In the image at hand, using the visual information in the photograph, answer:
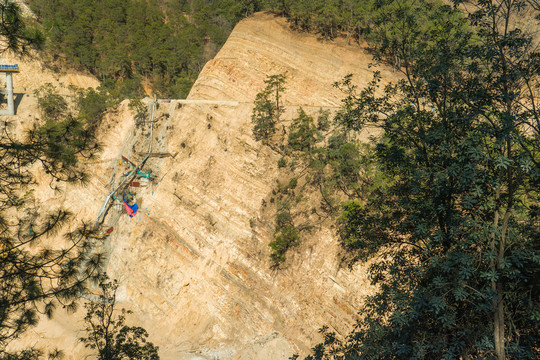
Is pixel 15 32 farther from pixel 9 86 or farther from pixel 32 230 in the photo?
pixel 9 86

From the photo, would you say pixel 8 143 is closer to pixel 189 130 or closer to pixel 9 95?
pixel 189 130

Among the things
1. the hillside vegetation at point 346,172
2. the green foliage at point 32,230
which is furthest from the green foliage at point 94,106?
the green foliage at point 32,230

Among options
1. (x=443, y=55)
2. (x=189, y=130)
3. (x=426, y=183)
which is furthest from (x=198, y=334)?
(x=443, y=55)

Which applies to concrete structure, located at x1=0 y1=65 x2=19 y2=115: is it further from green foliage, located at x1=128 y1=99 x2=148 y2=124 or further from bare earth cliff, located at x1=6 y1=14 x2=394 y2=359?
green foliage, located at x1=128 y1=99 x2=148 y2=124

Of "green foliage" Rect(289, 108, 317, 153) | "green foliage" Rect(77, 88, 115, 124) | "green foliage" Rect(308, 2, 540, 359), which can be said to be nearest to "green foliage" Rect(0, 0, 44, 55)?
"green foliage" Rect(308, 2, 540, 359)

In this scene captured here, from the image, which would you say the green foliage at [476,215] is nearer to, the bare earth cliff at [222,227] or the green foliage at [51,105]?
the bare earth cliff at [222,227]

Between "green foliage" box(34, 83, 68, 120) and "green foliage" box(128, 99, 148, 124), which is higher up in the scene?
"green foliage" box(128, 99, 148, 124)
